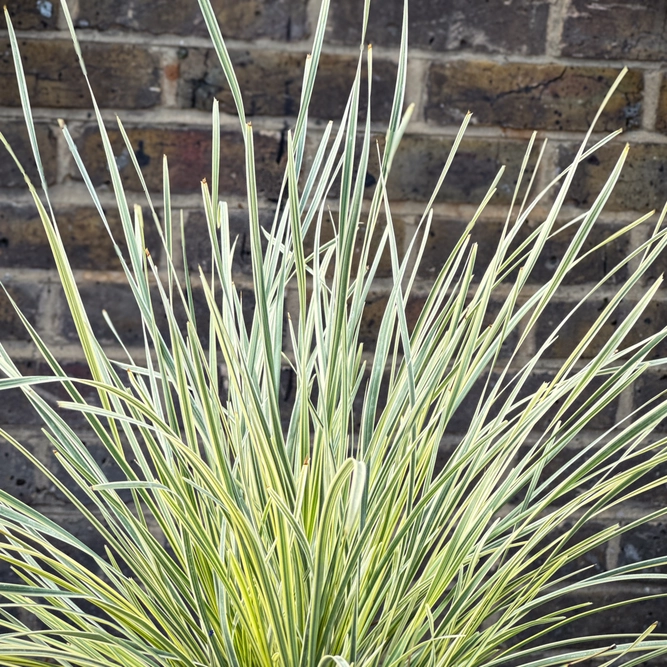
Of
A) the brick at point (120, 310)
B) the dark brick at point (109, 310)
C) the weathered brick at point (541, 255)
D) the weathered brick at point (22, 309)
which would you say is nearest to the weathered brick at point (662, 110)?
the weathered brick at point (541, 255)

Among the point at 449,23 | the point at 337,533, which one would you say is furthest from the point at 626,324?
the point at 449,23

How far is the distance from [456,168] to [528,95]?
0.43 ft

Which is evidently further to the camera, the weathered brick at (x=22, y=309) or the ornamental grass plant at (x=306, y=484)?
the weathered brick at (x=22, y=309)

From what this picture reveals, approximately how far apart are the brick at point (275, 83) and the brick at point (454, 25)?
4 cm

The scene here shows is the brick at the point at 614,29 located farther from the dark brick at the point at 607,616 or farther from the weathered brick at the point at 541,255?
the dark brick at the point at 607,616

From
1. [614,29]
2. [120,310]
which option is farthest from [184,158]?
[614,29]

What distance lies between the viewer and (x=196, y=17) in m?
0.93

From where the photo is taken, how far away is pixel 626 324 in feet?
2.00

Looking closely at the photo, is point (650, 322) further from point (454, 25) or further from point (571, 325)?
point (454, 25)

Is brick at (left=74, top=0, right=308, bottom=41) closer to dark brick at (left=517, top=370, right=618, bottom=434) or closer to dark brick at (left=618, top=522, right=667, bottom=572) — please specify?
dark brick at (left=517, top=370, right=618, bottom=434)

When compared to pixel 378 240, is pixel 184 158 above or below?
above

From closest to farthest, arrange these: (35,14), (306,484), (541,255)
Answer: (306,484)
(35,14)
(541,255)

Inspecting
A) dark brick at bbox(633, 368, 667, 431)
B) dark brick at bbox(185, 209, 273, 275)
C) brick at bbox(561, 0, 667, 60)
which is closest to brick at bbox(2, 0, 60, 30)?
dark brick at bbox(185, 209, 273, 275)

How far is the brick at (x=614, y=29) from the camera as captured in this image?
98cm
